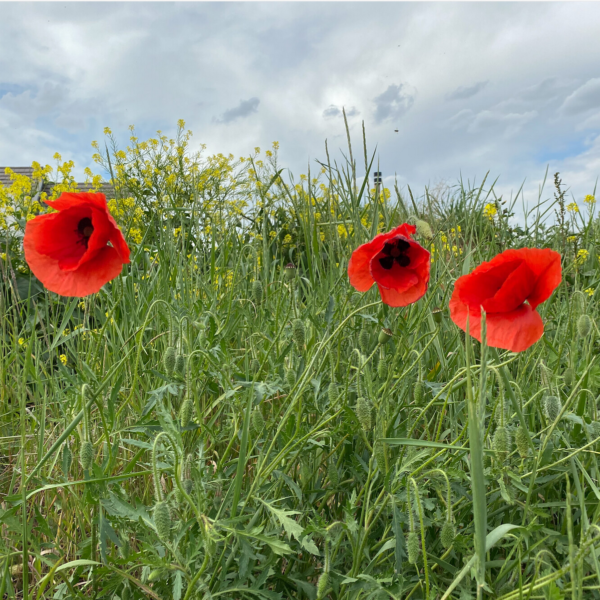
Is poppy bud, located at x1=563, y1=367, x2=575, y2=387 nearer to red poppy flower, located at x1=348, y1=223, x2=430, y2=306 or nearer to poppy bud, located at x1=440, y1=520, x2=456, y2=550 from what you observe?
red poppy flower, located at x1=348, y1=223, x2=430, y2=306

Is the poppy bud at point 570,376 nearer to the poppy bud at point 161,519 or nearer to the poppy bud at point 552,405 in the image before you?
the poppy bud at point 552,405

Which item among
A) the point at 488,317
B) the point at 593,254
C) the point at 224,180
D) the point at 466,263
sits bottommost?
the point at 488,317

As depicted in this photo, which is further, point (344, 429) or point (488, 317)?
point (344, 429)

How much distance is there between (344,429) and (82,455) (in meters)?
0.67

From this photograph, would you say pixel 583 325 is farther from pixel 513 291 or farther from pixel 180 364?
pixel 180 364

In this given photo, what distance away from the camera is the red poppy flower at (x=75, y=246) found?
1.24 meters

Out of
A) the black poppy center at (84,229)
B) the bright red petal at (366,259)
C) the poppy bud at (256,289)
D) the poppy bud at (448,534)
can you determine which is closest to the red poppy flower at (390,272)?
the bright red petal at (366,259)

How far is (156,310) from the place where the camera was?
7.20 feet

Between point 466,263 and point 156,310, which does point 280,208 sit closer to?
point 156,310

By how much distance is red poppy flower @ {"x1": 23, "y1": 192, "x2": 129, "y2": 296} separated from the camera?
1242 mm

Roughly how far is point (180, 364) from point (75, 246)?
0.46 metres

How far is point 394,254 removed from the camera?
5.17 feet

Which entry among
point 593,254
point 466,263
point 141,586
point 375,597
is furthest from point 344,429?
point 593,254

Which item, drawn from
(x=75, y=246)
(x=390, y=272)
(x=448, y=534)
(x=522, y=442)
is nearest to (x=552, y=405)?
(x=522, y=442)
